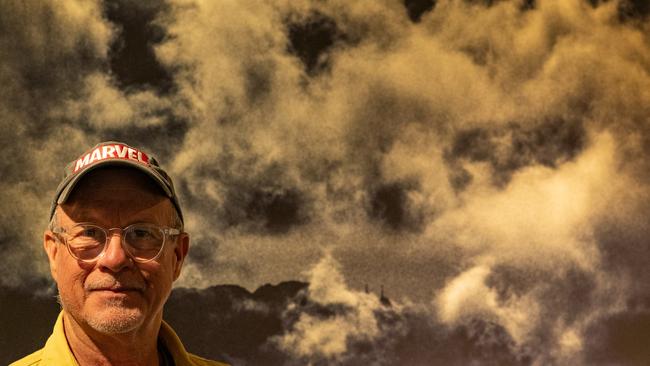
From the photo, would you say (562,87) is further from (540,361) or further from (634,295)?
(540,361)

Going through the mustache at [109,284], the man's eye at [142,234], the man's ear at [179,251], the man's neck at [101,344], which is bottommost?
the man's neck at [101,344]

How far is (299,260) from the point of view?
2.57 meters

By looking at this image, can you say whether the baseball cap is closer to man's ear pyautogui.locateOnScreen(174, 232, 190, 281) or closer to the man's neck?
man's ear pyautogui.locateOnScreen(174, 232, 190, 281)

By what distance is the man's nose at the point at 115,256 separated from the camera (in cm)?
146

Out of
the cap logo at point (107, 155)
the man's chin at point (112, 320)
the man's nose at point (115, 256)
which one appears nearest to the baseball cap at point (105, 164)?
the cap logo at point (107, 155)

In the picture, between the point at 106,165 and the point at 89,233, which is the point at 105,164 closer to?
the point at 106,165

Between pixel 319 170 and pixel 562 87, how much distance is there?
36.9 inches

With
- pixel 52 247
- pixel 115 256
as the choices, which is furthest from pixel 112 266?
pixel 52 247

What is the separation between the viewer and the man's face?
146 cm

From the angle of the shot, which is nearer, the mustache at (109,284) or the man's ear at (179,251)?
the mustache at (109,284)


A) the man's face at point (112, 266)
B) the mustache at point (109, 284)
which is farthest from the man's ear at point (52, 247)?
the mustache at point (109, 284)

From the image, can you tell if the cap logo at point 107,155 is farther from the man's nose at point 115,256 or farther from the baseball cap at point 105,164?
the man's nose at point 115,256

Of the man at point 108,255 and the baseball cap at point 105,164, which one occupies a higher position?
the baseball cap at point 105,164

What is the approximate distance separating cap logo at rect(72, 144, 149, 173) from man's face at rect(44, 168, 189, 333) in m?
0.03
